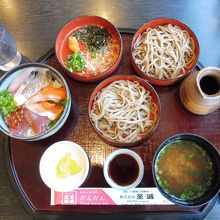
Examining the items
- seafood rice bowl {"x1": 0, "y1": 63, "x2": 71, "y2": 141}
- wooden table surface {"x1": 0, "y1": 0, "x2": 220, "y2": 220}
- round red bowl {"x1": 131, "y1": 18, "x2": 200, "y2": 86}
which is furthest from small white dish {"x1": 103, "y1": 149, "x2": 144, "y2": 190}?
wooden table surface {"x1": 0, "y1": 0, "x2": 220, "y2": 220}

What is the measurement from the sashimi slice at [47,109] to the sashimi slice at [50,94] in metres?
0.03

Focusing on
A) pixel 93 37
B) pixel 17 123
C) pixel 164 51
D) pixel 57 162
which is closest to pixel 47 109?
pixel 17 123

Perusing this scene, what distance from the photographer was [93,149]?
1890mm

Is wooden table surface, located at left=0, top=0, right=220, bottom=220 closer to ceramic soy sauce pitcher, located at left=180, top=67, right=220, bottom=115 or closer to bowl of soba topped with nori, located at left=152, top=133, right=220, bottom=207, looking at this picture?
ceramic soy sauce pitcher, located at left=180, top=67, right=220, bottom=115

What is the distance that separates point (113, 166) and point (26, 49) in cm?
103

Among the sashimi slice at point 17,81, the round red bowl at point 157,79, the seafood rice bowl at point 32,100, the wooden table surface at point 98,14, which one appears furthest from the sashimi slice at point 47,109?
Answer: the round red bowl at point 157,79

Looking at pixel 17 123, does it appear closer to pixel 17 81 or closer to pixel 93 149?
pixel 17 81

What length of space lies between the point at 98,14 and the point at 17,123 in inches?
39.8

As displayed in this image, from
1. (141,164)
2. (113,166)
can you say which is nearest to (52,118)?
(113,166)

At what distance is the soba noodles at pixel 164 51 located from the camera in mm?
1996

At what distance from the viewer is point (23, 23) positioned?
2291 mm

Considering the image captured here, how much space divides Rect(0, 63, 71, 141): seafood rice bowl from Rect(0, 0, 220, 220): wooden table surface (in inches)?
10.5

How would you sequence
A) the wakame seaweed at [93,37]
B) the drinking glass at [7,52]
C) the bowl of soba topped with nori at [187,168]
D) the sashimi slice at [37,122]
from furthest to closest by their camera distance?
the wakame seaweed at [93,37] → the drinking glass at [7,52] → the sashimi slice at [37,122] → the bowl of soba topped with nori at [187,168]

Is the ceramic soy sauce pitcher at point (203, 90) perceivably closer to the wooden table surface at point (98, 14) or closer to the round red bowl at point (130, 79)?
the round red bowl at point (130, 79)
